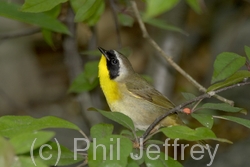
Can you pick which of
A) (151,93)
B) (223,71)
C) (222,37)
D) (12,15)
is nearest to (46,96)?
(222,37)

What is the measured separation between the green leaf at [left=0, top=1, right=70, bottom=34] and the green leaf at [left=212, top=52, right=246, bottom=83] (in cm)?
135

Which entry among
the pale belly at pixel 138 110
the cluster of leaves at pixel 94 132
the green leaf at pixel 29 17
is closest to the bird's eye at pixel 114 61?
the pale belly at pixel 138 110

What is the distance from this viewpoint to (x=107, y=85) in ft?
13.9

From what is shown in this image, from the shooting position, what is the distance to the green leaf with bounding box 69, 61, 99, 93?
4340 millimetres

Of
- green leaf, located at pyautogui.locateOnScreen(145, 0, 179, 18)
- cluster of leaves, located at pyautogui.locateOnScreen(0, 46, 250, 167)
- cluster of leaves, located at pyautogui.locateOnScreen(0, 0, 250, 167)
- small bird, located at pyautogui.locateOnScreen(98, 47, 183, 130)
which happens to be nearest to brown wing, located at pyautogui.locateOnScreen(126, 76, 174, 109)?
small bird, located at pyautogui.locateOnScreen(98, 47, 183, 130)

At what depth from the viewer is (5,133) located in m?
2.42

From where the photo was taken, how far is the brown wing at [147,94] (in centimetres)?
422

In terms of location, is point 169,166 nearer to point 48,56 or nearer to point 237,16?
point 237,16

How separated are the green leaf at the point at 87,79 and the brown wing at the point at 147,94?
1.08 ft

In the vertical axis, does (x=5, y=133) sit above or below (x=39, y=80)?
above

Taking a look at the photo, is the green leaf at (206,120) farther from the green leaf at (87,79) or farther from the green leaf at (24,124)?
the green leaf at (87,79)

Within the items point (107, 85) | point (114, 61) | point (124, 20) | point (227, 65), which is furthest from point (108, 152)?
point (124, 20)

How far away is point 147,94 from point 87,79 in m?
0.67

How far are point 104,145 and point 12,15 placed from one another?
1487 mm
